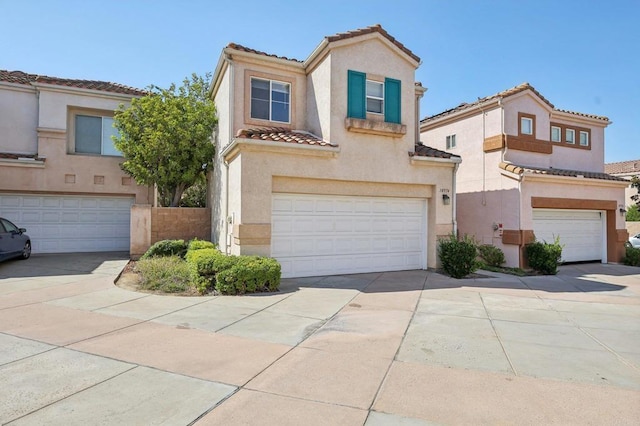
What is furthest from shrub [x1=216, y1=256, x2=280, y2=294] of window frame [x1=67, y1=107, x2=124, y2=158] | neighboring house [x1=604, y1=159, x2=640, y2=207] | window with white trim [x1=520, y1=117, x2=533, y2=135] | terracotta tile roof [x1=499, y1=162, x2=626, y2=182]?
neighboring house [x1=604, y1=159, x2=640, y2=207]

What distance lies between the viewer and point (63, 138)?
A: 593 inches

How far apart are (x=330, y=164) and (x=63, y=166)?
11.5 metres

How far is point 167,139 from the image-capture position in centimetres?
1308

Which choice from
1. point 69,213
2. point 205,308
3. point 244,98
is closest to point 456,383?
point 205,308

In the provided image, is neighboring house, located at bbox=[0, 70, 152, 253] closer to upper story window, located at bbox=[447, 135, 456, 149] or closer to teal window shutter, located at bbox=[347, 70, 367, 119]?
teal window shutter, located at bbox=[347, 70, 367, 119]

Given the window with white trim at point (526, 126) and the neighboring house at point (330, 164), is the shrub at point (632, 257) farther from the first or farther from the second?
the neighboring house at point (330, 164)

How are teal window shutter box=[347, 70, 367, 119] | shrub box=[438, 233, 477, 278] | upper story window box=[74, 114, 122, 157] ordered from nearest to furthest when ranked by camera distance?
1. teal window shutter box=[347, 70, 367, 119]
2. shrub box=[438, 233, 477, 278]
3. upper story window box=[74, 114, 122, 157]

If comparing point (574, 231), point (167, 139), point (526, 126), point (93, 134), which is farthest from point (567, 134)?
point (93, 134)

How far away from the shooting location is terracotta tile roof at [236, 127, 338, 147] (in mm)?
9992

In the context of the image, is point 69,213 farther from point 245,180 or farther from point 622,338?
point 622,338

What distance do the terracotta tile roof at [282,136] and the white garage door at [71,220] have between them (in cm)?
846

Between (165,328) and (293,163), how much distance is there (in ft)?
19.1

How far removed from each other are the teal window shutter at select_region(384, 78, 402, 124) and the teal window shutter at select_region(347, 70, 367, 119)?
79cm

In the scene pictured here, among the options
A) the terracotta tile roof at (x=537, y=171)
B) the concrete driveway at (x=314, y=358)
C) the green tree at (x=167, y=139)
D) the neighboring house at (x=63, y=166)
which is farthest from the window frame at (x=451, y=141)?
the neighboring house at (x=63, y=166)
